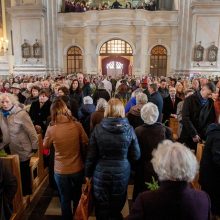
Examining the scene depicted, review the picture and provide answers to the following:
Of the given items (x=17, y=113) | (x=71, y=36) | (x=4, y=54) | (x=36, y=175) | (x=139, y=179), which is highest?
(x=71, y=36)

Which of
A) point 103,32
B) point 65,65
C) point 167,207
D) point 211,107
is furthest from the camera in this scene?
point 65,65

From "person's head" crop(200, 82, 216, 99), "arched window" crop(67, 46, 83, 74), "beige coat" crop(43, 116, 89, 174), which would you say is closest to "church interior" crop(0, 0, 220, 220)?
"arched window" crop(67, 46, 83, 74)

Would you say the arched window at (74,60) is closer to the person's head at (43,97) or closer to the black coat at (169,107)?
the black coat at (169,107)

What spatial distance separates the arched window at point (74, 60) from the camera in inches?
874

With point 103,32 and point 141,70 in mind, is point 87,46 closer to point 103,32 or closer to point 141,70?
point 103,32

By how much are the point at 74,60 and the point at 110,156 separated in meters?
20.2

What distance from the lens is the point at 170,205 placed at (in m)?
1.69

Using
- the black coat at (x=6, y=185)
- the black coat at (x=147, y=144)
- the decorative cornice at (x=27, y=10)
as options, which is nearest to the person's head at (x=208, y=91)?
the black coat at (x=147, y=144)

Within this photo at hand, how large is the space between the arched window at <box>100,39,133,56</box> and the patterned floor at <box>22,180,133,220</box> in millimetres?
18399

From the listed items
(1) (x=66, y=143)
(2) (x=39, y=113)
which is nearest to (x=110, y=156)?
(1) (x=66, y=143)

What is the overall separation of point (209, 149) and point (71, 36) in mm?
20305

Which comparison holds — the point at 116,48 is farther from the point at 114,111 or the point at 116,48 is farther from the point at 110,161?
the point at 110,161

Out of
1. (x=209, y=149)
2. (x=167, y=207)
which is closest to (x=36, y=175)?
(x=209, y=149)

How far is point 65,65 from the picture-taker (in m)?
22.2
